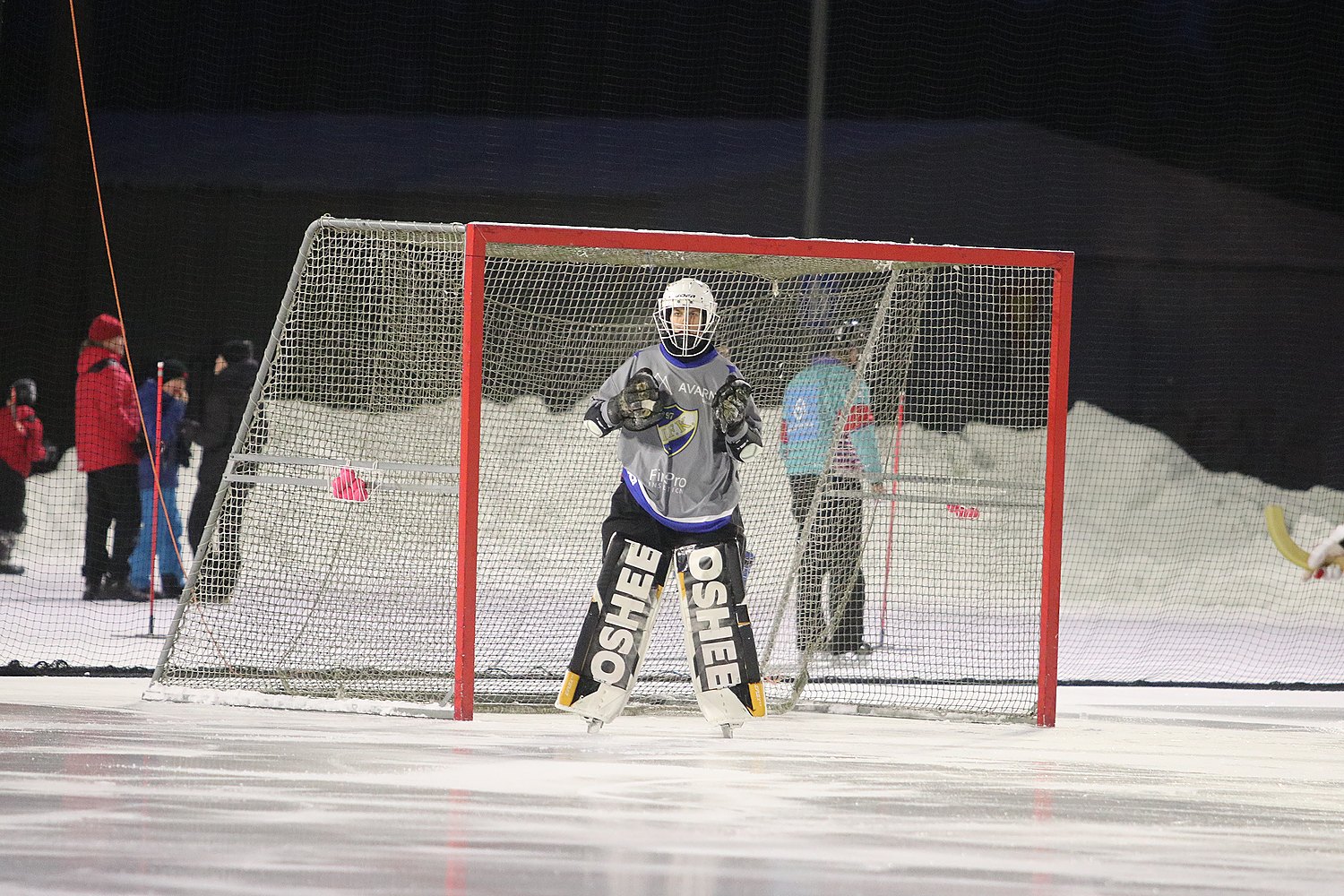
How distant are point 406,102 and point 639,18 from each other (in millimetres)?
2256

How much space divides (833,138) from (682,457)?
1068 cm

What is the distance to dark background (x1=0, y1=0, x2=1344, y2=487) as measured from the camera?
49.3 feet

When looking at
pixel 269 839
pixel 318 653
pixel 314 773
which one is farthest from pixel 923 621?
pixel 269 839

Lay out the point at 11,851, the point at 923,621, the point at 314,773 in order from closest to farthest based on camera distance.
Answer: the point at 11,851, the point at 314,773, the point at 923,621

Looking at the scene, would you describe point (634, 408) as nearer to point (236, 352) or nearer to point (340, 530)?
point (340, 530)

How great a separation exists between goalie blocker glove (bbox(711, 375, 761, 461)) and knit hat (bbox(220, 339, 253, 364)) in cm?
425

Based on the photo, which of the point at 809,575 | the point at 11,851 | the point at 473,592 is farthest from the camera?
the point at 809,575

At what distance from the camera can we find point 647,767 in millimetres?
4785

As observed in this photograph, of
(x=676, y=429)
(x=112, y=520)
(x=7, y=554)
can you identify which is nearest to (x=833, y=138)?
(x=7, y=554)

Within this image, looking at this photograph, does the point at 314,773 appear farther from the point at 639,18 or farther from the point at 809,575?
the point at 639,18

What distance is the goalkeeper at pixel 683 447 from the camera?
5453 millimetres

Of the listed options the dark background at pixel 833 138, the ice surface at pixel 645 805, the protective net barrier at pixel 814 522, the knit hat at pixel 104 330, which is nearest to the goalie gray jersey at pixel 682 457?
the protective net barrier at pixel 814 522

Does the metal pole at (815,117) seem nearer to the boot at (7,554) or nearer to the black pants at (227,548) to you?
the black pants at (227,548)

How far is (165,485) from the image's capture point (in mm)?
9445
